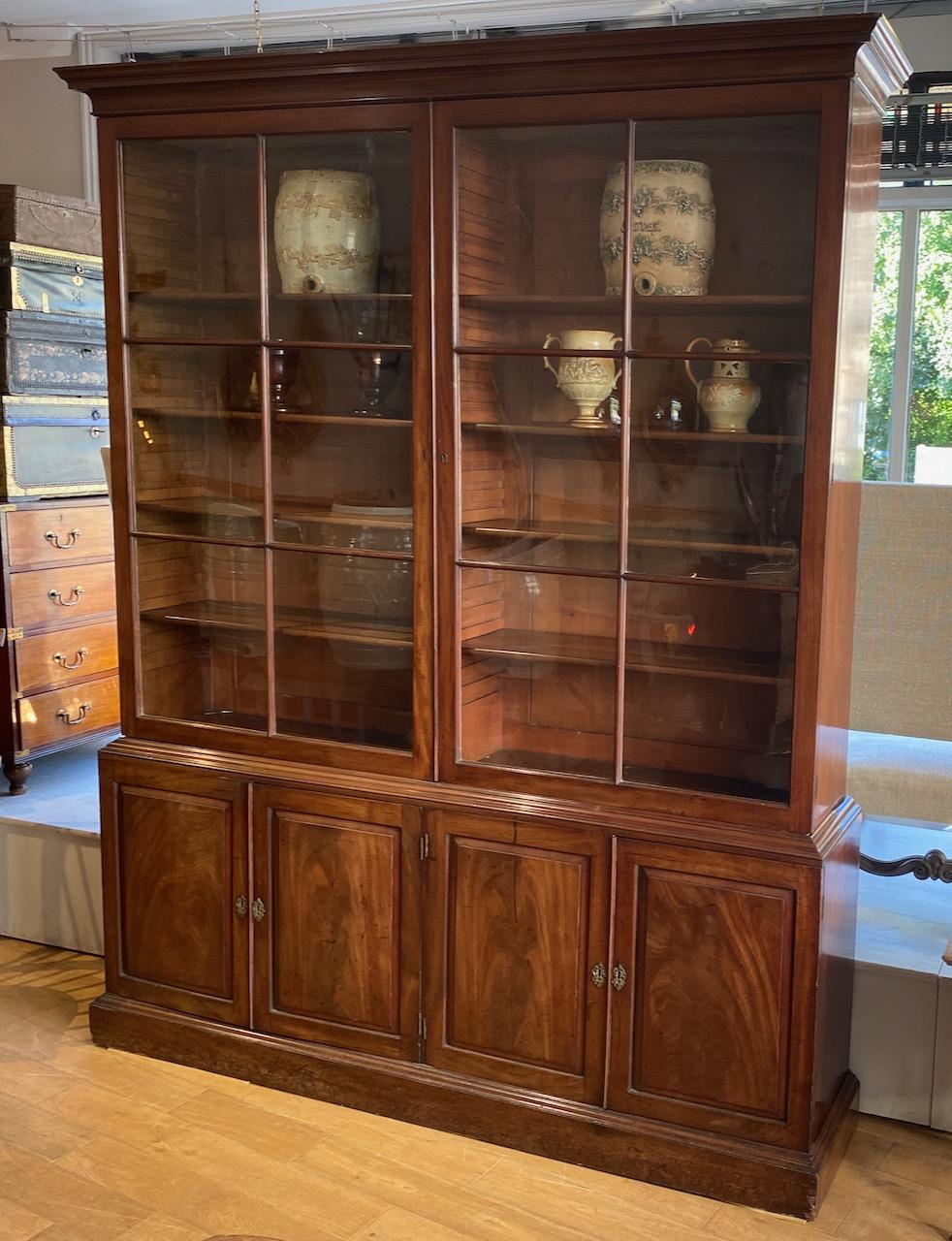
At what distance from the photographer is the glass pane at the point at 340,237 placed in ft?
8.18

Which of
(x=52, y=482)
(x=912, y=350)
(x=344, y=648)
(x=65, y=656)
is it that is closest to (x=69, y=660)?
(x=65, y=656)

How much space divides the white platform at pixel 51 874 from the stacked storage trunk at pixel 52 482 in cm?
27

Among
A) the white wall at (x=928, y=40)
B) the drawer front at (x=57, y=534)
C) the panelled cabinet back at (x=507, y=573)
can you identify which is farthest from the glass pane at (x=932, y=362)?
the drawer front at (x=57, y=534)

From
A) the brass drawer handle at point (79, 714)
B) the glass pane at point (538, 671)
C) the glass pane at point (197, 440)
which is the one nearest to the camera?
the glass pane at point (538, 671)

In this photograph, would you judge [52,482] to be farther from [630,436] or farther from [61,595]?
[630,436]

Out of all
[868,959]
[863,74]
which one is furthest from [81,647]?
[863,74]

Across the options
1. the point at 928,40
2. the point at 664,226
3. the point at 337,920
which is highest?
the point at 928,40

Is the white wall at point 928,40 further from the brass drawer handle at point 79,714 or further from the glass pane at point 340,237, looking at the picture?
the brass drawer handle at point 79,714

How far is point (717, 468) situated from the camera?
7.61 ft

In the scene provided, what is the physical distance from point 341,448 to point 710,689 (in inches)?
34.2

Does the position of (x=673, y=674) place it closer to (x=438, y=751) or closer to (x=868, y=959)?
(x=438, y=751)

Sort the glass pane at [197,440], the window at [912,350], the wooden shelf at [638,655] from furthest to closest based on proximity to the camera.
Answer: the window at [912,350], the glass pane at [197,440], the wooden shelf at [638,655]

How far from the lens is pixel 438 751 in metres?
2.59

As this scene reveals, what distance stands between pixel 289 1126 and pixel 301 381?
150 cm
